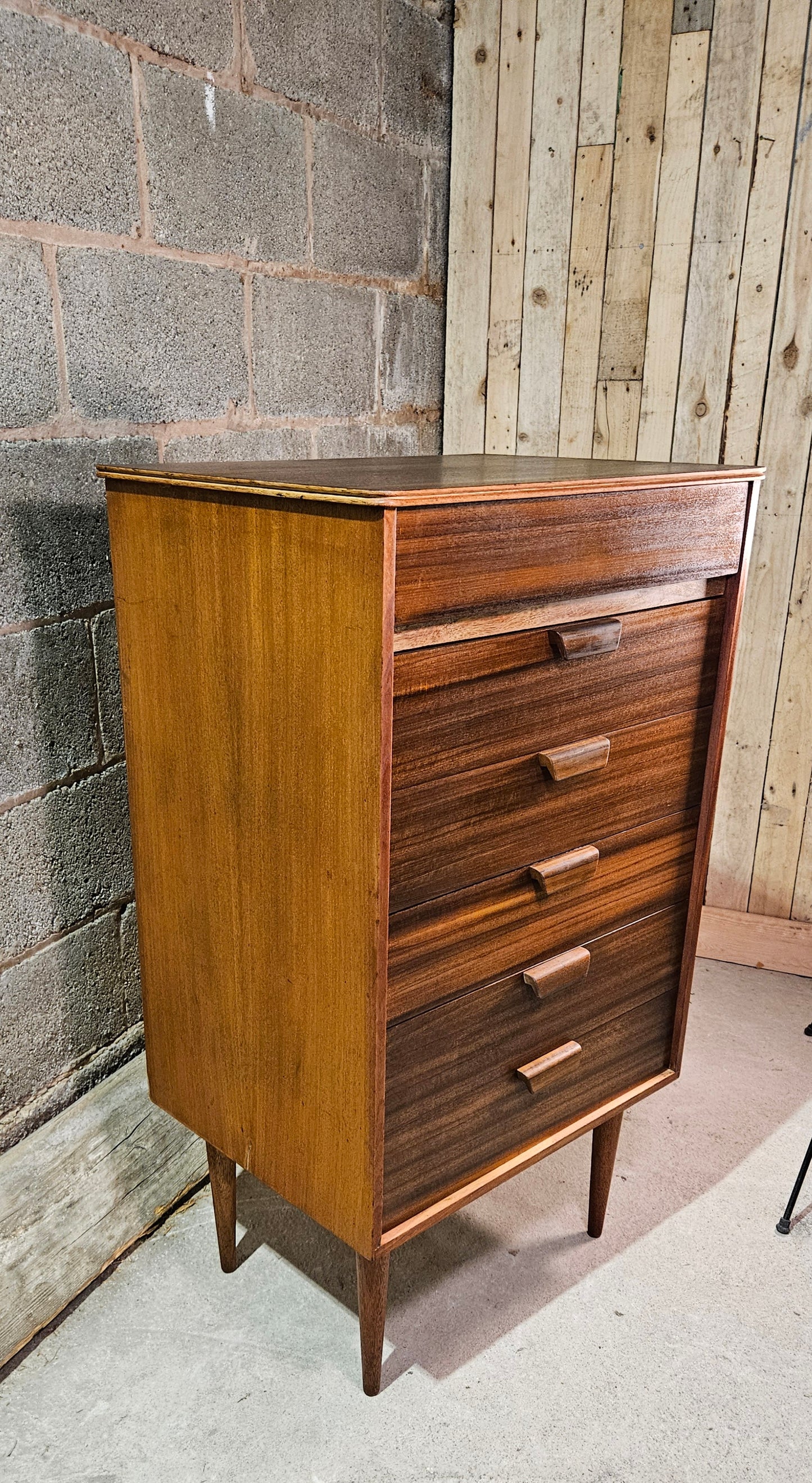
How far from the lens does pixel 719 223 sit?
205cm

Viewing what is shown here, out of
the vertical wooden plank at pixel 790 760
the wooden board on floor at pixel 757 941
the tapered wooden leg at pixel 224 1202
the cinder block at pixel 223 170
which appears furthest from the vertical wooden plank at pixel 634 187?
the tapered wooden leg at pixel 224 1202

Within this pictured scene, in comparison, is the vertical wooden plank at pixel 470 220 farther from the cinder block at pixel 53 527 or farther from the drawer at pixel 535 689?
the drawer at pixel 535 689

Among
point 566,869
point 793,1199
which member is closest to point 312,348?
point 566,869

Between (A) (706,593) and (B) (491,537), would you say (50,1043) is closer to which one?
(B) (491,537)

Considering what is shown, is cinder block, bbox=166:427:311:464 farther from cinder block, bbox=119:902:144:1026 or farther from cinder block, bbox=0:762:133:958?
cinder block, bbox=119:902:144:1026

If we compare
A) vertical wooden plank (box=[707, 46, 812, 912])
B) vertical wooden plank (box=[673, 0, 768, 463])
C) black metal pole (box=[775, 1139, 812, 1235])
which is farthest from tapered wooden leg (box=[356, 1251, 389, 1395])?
vertical wooden plank (box=[673, 0, 768, 463])

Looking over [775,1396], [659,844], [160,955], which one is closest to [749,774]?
[659,844]

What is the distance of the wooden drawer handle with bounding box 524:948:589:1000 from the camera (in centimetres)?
128

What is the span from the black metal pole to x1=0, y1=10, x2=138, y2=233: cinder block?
1658mm

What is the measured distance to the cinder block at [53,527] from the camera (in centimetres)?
133

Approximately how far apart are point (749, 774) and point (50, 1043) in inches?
61.0

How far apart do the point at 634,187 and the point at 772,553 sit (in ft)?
2.54

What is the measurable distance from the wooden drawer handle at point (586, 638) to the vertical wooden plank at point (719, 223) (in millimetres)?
1136

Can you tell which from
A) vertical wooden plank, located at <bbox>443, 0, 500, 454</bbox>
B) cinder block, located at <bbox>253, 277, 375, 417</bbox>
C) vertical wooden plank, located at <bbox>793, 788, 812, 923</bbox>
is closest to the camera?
→ cinder block, located at <bbox>253, 277, 375, 417</bbox>
